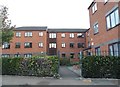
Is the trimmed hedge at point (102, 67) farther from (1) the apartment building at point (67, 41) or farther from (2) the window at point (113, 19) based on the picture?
(1) the apartment building at point (67, 41)

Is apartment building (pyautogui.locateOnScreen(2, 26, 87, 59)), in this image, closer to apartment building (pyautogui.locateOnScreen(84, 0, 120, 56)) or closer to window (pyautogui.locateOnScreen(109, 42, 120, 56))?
apartment building (pyautogui.locateOnScreen(84, 0, 120, 56))

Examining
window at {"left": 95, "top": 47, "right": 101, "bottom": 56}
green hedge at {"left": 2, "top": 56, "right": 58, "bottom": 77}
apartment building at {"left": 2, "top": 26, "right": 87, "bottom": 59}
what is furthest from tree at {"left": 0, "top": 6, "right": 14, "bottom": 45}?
apartment building at {"left": 2, "top": 26, "right": 87, "bottom": 59}

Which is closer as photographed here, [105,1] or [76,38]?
[105,1]

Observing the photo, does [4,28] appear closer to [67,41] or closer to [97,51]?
[97,51]

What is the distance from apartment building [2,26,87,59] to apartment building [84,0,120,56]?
2318 centimetres

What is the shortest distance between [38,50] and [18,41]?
527 cm

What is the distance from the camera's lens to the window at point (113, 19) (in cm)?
1711

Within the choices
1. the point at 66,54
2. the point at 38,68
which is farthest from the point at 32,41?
the point at 38,68

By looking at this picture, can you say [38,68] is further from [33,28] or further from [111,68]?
[33,28]

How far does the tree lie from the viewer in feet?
70.8

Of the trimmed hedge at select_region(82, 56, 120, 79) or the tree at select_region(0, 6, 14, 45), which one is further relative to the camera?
the tree at select_region(0, 6, 14, 45)

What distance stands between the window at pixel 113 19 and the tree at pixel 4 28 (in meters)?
10.6

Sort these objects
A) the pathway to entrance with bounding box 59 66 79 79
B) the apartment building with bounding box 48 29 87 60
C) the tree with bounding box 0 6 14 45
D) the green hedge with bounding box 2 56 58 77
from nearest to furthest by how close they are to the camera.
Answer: the green hedge with bounding box 2 56 58 77
the pathway to entrance with bounding box 59 66 79 79
the tree with bounding box 0 6 14 45
the apartment building with bounding box 48 29 87 60

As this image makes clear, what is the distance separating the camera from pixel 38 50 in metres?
47.8
